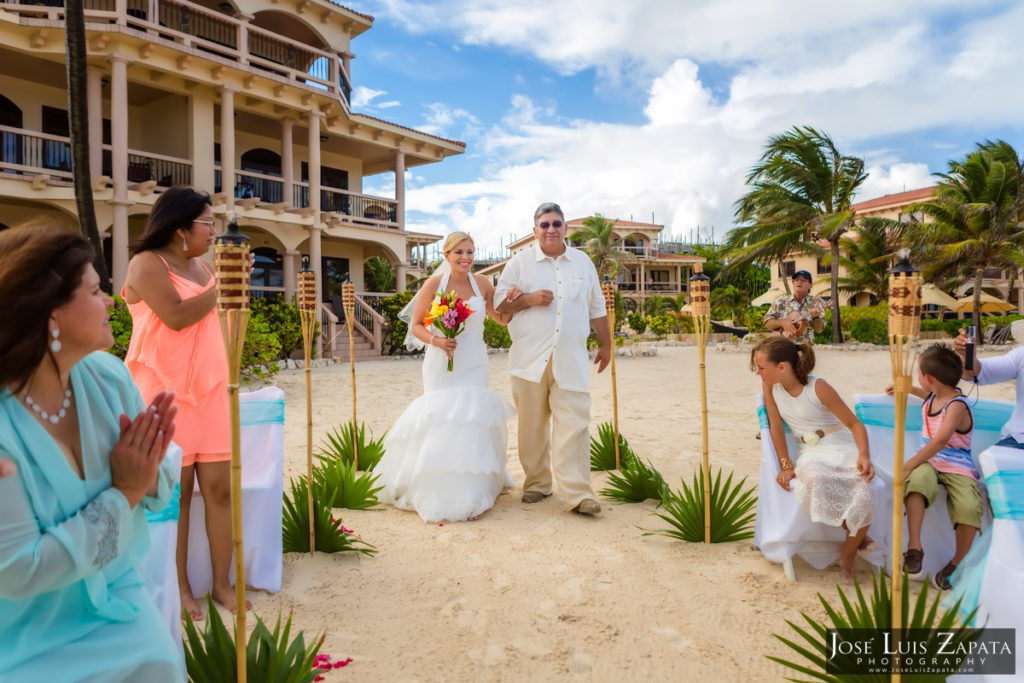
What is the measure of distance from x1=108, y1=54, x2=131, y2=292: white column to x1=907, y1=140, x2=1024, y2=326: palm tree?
86.1ft

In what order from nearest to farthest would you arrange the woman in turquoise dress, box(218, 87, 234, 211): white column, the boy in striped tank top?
1. the woman in turquoise dress
2. the boy in striped tank top
3. box(218, 87, 234, 211): white column

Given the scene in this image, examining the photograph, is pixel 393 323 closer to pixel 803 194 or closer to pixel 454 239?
pixel 454 239

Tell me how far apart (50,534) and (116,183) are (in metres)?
14.3

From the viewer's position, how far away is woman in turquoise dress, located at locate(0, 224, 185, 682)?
1.31 m

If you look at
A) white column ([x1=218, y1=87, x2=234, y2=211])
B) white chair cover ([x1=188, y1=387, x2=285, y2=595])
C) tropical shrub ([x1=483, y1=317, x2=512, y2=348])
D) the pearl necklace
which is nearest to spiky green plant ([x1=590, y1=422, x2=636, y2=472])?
white chair cover ([x1=188, y1=387, x2=285, y2=595])

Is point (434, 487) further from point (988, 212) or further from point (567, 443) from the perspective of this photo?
point (988, 212)

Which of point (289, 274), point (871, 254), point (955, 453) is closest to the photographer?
point (955, 453)

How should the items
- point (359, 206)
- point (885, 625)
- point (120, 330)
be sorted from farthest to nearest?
point (359, 206)
point (120, 330)
point (885, 625)

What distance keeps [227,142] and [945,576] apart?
52.0 feet

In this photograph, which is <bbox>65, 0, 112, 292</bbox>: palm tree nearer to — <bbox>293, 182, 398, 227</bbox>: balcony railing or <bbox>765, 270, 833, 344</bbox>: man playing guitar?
<bbox>765, 270, 833, 344</bbox>: man playing guitar

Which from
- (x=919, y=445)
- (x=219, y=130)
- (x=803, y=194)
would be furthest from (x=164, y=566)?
(x=803, y=194)

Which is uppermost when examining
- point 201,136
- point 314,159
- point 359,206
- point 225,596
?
point 201,136

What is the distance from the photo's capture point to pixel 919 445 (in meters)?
3.42

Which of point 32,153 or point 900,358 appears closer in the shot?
point 900,358
